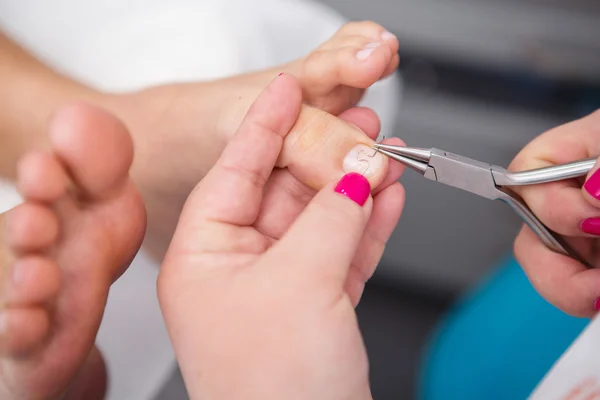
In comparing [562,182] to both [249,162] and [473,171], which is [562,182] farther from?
[249,162]

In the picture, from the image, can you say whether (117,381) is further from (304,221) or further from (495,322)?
(495,322)

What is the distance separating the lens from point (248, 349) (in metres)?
0.34

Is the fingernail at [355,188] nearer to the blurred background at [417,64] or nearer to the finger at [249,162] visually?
the finger at [249,162]

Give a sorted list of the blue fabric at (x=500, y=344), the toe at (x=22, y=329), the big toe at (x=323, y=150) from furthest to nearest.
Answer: the blue fabric at (x=500, y=344), the big toe at (x=323, y=150), the toe at (x=22, y=329)

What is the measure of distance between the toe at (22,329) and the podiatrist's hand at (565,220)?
0.36m

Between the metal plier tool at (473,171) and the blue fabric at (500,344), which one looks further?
the blue fabric at (500,344)

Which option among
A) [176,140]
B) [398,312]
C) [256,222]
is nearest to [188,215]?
Answer: [256,222]

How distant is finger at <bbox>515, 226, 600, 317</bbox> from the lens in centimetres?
46

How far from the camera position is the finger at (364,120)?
0.49 m

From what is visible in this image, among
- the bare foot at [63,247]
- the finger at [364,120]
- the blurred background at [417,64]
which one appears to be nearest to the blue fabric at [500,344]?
the blurred background at [417,64]

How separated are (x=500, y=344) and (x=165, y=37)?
57 centimetres

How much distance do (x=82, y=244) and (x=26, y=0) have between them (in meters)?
0.50

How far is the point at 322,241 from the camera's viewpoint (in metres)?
0.35

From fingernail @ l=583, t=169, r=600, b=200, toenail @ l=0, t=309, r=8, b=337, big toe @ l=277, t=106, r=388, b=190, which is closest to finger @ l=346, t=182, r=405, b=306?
big toe @ l=277, t=106, r=388, b=190
